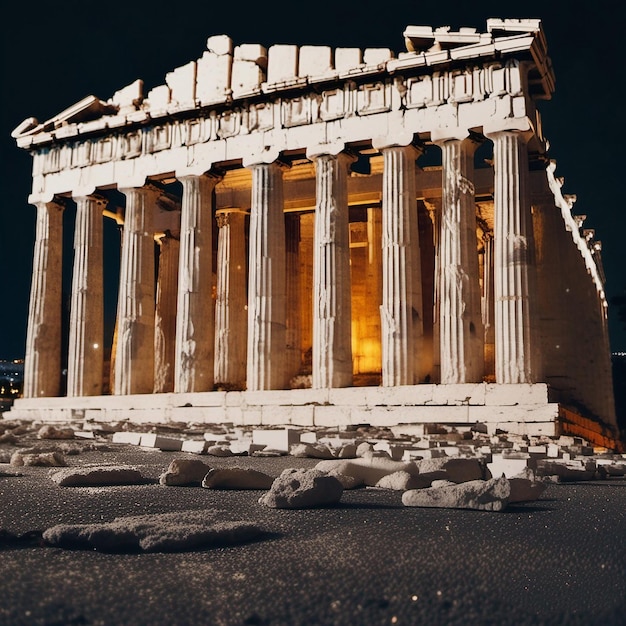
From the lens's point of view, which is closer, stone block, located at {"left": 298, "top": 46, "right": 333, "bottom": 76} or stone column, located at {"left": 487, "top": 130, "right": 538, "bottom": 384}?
stone column, located at {"left": 487, "top": 130, "right": 538, "bottom": 384}

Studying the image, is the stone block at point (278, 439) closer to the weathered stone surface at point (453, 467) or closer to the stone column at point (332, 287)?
the weathered stone surface at point (453, 467)

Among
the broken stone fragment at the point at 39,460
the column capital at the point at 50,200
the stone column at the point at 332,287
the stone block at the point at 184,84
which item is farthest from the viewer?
the column capital at the point at 50,200

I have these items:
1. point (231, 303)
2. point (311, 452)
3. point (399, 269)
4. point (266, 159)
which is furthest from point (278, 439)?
point (231, 303)

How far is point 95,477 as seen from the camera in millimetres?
9016

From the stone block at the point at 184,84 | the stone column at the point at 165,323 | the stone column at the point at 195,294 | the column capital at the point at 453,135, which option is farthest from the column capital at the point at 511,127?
the stone column at the point at 165,323

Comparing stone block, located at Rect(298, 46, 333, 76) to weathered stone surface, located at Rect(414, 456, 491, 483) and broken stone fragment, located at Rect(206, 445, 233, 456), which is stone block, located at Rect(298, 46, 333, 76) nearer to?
broken stone fragment, located at Rect(206, 445, 233, 456)

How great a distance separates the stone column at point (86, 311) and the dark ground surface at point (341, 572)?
21004mm

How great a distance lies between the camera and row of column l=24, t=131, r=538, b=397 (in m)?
22.3

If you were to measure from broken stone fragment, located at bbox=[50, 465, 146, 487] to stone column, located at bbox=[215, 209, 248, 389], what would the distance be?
712 inches

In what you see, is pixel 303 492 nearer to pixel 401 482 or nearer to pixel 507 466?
pixel 401 482

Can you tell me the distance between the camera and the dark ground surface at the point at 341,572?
411 cm

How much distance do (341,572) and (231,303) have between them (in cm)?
2425

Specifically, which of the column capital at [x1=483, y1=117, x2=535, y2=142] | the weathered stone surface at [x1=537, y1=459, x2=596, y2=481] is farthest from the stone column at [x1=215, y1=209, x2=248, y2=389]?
the weathered stone surface at [x1=537, y1=459, x2=596, y2=481]

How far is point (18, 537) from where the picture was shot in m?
5.81
